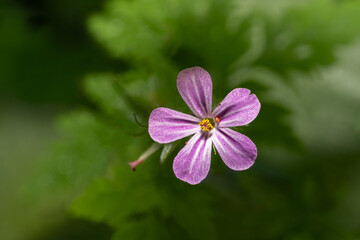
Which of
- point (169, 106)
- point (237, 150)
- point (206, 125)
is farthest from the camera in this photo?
point (169, 106)

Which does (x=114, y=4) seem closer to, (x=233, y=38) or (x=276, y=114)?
(x=233, y=38)

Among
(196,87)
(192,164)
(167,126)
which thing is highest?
(196,87)

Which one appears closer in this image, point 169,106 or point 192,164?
point 192,164

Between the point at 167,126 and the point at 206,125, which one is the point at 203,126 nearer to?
the point at 206,125

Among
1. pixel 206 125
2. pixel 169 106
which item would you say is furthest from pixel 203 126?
pixel 169 106

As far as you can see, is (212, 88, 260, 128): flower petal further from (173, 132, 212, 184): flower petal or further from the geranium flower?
(173, 132, 212, 184): flower petal

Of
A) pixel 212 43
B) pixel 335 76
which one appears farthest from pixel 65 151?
pixel 335 76

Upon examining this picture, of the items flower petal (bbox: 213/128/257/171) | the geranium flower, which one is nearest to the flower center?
the geranium flower

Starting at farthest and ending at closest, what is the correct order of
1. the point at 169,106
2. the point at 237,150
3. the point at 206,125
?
the point at 169,106 → the point at 206,125 → the point at 237,150

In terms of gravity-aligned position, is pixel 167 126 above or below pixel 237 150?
above
